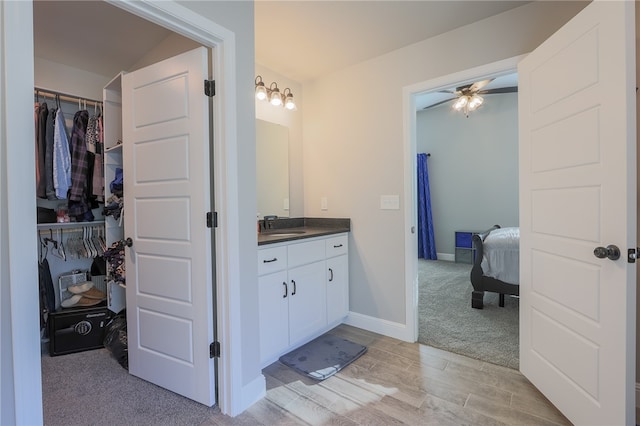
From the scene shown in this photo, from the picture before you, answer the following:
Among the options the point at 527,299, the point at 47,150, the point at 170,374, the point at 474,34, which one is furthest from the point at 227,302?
the point at 474,34

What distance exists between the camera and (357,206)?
9.31ft

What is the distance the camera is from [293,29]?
7.20 ft

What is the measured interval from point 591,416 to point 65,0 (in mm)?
3610

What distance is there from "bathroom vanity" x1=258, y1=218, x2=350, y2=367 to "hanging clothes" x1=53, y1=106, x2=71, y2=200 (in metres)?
1.59

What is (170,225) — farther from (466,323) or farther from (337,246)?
(466,323)

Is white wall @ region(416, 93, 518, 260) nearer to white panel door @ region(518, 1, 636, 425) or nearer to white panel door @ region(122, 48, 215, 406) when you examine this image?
white panel door @ region(518, 1, 636, 425)

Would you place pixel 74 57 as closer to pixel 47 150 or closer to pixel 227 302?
pixel 47 150

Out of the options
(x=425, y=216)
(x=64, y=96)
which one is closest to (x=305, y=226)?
(x=64, y=96)

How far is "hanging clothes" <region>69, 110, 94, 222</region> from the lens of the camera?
2480mm

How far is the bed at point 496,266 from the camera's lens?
3.00 meters

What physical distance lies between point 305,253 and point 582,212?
66.0 inches

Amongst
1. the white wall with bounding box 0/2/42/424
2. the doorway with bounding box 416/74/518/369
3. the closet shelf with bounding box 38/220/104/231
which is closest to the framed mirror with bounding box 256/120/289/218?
the closet shelf with bounding box 38/220/104/231

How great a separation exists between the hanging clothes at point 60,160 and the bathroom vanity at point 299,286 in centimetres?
159

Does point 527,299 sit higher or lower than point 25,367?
lower
